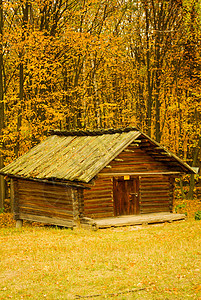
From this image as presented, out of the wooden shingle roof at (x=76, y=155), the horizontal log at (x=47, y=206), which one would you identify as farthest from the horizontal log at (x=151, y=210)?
the horizontal log at (x=47, y=206)

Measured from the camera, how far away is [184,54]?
31.5m

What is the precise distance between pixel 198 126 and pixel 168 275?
23674 millimetres

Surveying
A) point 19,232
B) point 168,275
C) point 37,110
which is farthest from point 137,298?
point 37,110

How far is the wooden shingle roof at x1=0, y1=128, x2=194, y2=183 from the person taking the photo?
19.6m

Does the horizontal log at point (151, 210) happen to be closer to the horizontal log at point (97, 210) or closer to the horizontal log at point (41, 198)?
the horizontal log at point (97, 210)

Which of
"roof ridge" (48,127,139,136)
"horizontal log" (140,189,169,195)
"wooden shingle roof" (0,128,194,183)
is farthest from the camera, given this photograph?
"horizontal log" (140,189,169,195)

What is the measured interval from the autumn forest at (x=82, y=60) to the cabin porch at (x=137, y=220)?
8.14 meters

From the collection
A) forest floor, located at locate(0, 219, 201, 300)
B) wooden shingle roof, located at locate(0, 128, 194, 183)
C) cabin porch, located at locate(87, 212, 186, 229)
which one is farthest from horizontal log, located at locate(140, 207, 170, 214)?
forest floor, located at locate(0, 219, 201, 300)

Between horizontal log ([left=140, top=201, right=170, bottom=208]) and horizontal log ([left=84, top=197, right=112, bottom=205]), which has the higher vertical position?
horizontal log ([left=84, top=197, right=112, bottom=205])

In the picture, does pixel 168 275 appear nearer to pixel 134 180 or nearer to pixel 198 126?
pixel 134 180

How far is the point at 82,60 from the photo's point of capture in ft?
113

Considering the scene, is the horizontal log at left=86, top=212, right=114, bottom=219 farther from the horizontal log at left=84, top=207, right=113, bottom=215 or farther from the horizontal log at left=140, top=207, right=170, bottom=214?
the horizontal log at left=140, top=207, right=170, bottom=214

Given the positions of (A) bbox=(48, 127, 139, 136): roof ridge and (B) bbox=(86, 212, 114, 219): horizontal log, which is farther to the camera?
(A) bbox=(48, 127, 139, 136): roof ridge

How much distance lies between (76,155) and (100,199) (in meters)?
2.35
